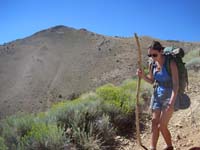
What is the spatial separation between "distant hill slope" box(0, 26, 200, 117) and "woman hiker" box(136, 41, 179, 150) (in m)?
31.5

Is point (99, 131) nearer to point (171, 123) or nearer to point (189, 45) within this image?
point (171, 123)

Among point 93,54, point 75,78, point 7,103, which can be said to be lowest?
point 7,103

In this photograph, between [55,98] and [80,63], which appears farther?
[80,63]

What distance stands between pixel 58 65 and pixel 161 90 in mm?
50845

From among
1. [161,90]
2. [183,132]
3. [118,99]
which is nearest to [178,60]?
[161,90]

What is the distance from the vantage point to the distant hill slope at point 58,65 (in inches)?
1687

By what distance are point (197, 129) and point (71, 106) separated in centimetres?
251

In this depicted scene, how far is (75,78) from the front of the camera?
48281 mm

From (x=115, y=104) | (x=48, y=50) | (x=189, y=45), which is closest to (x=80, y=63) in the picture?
(x=48, y=50)

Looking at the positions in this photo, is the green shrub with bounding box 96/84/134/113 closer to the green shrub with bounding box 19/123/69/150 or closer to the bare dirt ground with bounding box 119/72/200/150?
the bare dirt ground with bounding box 119/72/200/150

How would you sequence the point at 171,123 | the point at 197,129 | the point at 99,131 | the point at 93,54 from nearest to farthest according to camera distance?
the point at 99,131 → the point at 197,129 → the point at 171,123 → the point at 93,54

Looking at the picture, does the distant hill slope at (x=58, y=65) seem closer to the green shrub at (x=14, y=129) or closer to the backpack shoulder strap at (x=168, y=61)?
the green shrub at (x=14, y=129)

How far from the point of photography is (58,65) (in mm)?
55000

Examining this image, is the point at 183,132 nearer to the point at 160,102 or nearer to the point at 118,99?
the point at 118,99
